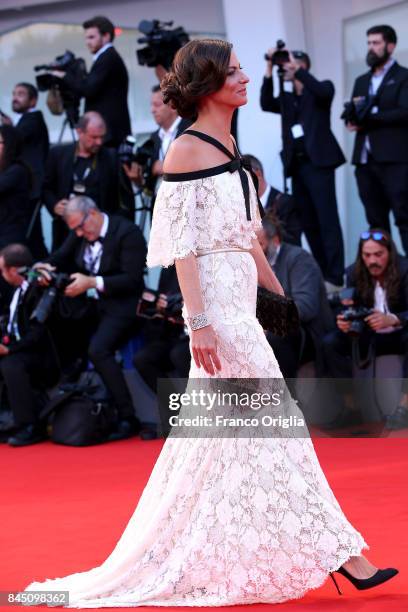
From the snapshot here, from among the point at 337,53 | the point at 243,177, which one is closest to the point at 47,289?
the point at 337,53

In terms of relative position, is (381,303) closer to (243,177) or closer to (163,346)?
→ (163,346)

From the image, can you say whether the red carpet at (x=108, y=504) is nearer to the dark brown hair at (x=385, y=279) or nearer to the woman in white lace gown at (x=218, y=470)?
the woman in white lace gown at (x=218, y=470)

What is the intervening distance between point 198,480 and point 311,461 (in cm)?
33

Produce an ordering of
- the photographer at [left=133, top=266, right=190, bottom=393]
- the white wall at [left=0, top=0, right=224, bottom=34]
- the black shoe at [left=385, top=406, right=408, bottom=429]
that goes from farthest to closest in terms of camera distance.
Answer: the white wall at [left=0, top=0, right=224, bottom=34] → the photographer at [left=133, top=266, right=190, bottom=393] → the black shoe at [left=385, top=406, right=408, bottom=429]

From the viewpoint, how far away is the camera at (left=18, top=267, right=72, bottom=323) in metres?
7.51

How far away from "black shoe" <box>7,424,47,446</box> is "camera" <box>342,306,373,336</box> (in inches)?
85.4

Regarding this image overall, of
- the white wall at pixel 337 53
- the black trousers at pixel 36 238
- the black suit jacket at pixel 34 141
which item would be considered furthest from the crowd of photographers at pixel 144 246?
the white wall at pixel 337 53

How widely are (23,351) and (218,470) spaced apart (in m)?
4.55

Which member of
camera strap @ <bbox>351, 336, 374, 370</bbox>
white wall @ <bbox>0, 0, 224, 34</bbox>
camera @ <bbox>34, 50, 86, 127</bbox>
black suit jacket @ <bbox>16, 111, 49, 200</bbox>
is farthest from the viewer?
white wall @ <bbox>0, 0, 224, 34</bbox>

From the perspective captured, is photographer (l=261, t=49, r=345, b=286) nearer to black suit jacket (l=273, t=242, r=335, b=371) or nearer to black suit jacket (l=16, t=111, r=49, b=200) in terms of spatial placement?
black suit jacket (l=273, t=242, r=335, b=371)

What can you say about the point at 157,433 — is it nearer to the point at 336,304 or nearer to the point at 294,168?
the point at 336,304

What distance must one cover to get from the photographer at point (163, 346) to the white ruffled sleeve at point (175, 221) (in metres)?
3.71

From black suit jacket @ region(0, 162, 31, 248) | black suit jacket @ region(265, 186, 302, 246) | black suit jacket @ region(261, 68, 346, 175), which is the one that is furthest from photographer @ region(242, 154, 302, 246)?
black suit jacket @ region(0, 162, 31, 248)

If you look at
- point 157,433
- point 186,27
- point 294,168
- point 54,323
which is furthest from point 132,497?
point 186,27
